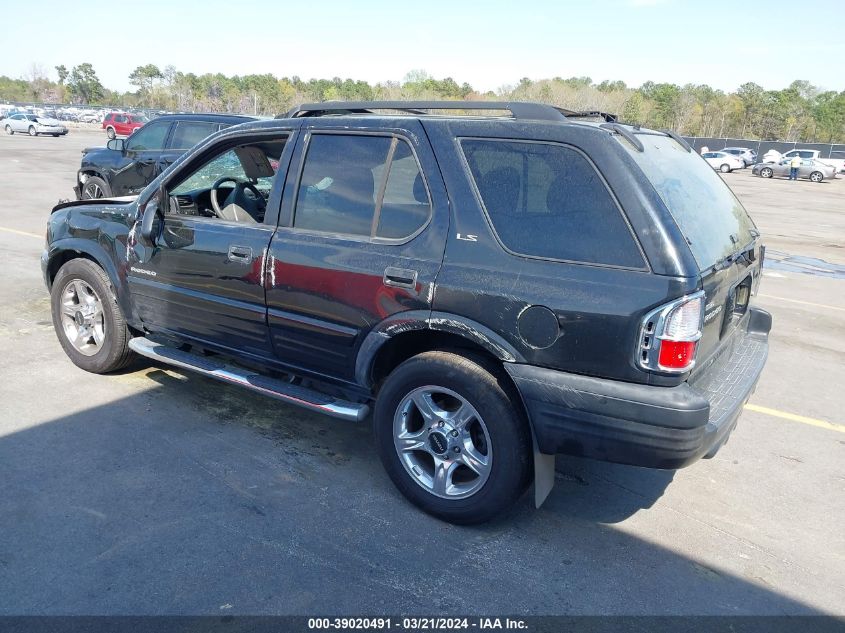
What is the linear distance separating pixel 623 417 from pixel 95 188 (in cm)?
1108

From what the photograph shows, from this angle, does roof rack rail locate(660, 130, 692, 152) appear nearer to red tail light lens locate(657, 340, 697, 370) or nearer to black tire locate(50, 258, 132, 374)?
red tail light lens locate(657, 340, 697, 370)

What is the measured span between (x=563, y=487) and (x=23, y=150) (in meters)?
32.0

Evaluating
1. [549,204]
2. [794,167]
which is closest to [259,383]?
[549,204]

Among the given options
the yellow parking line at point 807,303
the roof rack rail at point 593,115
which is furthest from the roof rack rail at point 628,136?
the yellow parking line at point 807,303

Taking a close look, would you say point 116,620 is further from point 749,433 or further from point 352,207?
point 749,433

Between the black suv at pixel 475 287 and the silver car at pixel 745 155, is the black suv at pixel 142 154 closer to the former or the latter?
the black suv at pixel 475 287

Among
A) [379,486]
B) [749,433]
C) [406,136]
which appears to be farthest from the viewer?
[749,433]

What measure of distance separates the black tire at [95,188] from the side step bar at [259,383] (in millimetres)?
7738

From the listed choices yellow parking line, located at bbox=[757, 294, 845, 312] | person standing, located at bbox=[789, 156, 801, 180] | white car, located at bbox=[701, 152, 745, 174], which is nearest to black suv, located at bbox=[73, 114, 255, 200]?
yellow parking line, located at bbox=[757, 294, 845, 312]

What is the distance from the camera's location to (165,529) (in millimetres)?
3135

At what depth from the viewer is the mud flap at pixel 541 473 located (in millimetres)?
3062

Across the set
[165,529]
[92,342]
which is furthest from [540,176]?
[92,342]

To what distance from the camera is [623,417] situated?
9.13 feet

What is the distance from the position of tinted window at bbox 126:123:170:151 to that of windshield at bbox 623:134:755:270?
8979mm
